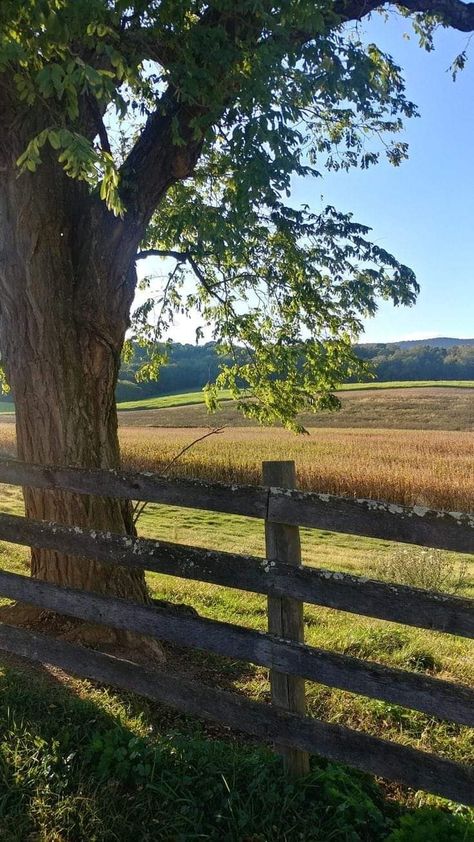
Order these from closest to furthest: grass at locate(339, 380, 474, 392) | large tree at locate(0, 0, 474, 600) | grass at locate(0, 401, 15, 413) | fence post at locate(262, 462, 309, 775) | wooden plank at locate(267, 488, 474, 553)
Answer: wooden plank at locate(267, 488, 474, 553) < fence post at locate(262, 462, 309, 775) < large tree at locate(0, 0, 474, 600) < grass at locate(339, 380, 474, 392) < grass at locate(0, 401, 15, 413)

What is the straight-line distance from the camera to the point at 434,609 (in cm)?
281

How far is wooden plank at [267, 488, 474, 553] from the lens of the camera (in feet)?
9.10

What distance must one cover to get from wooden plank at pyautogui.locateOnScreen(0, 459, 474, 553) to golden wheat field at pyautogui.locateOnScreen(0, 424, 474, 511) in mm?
15766

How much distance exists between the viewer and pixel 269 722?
3.31 metres

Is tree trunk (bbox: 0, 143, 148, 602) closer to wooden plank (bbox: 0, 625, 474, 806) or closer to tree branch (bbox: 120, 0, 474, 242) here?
tree branch (bbox: 120, 0, 474, 242)

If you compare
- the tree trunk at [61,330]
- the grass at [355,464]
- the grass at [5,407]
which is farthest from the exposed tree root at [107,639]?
the grass at [5,407]

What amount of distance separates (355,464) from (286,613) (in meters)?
18.8

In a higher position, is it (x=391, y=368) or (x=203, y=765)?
(x=391, y=368)

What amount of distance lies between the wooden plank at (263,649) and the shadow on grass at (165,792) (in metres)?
0.58

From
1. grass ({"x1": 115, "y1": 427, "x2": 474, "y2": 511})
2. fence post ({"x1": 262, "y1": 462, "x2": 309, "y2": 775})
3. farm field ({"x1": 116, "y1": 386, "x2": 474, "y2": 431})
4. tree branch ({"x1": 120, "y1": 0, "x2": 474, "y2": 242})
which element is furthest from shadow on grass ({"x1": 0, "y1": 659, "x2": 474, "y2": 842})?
farm field ({"x1": 116, "y1": 386, "x2": 474, "y2": 431})

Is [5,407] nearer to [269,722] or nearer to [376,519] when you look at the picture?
[269,722]

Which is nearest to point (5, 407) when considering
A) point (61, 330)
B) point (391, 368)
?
point (391, 368)

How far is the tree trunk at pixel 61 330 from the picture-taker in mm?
5355

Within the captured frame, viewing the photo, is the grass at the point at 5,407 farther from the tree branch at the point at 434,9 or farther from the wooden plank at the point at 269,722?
the wooden plank at the point at 269,722
